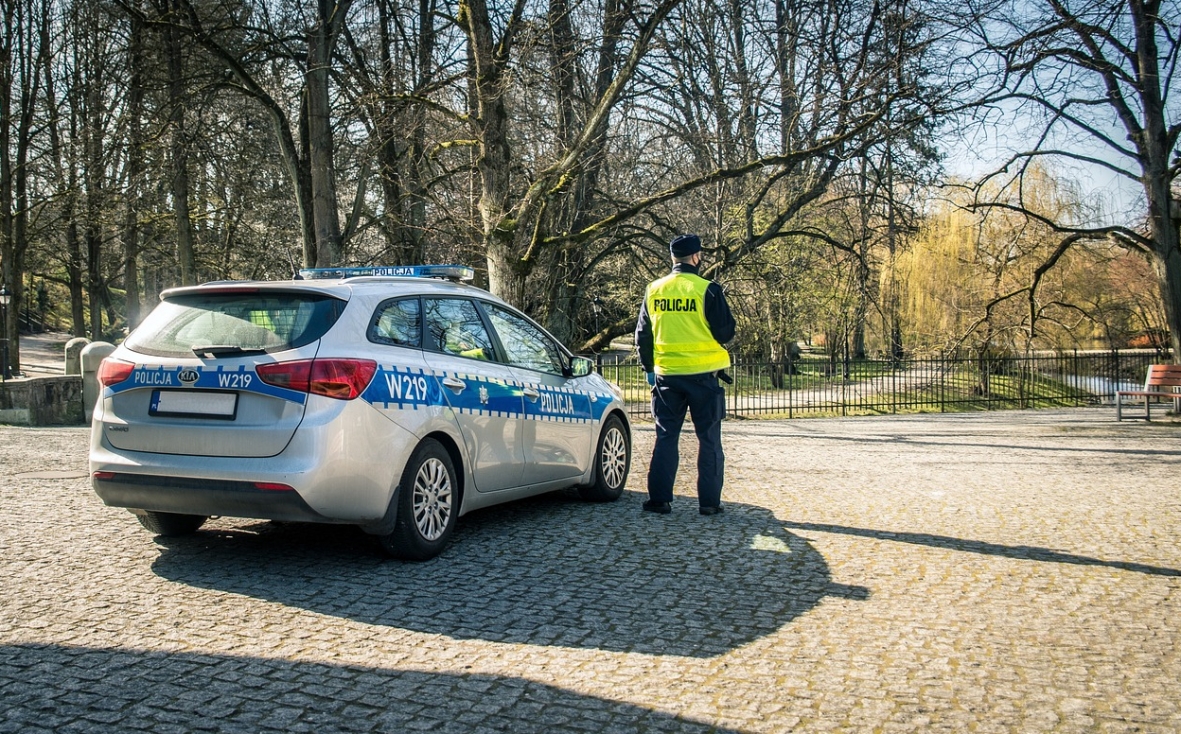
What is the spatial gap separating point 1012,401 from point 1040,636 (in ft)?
70.3

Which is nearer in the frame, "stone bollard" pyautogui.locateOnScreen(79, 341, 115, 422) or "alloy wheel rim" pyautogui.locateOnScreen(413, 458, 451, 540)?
"alloy wheel rim" pyautogui.locateOnScreen(413, 458, 451, 540)

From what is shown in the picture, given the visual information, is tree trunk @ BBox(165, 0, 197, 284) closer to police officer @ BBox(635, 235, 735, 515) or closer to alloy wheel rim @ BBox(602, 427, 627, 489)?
alloy wheel rim @ BBox(602, 427, 627, 489)

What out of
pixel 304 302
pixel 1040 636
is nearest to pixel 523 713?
pixel 1040 636

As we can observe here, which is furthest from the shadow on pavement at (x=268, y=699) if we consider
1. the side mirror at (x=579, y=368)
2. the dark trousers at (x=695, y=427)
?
the side mirror at (x=579, y=368)

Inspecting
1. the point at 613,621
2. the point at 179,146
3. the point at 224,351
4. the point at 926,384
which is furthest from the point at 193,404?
the point at 926,384

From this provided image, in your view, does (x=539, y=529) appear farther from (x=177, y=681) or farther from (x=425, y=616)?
(x=177, y=681)

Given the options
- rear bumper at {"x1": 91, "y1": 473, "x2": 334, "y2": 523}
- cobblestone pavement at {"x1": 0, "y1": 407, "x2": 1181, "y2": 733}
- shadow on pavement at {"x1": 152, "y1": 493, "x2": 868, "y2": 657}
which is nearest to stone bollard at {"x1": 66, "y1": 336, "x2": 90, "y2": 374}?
cobblestone pavement at {"x1": 0, "y1": 407, "x2": 1181, "y2": 733}

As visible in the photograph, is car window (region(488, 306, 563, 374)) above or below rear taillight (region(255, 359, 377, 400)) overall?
above

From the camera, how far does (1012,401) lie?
24.4m

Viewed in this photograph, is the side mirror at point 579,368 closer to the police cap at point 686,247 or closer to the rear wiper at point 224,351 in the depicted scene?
the police cap at point 686,247

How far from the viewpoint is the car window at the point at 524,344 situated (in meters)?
7.15

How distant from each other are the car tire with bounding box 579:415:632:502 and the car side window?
238 centimetres

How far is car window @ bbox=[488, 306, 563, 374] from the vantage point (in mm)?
7148

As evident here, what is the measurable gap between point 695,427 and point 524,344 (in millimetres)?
1438
